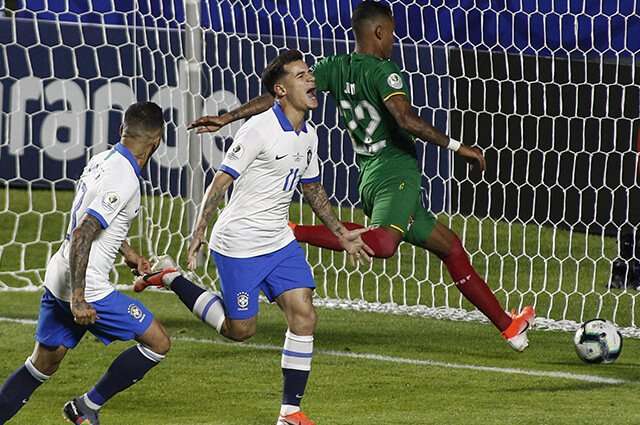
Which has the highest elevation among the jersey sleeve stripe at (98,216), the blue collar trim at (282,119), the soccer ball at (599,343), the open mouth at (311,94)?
the open mouth at (311,94)

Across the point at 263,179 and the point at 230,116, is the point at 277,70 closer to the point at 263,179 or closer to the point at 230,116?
the point at 263,179

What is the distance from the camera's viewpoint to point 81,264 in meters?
6.01

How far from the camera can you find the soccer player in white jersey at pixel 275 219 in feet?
22.1

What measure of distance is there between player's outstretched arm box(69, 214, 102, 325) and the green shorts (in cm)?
244

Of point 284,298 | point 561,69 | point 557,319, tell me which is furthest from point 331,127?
point 284,298

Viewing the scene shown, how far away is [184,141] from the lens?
12992mm

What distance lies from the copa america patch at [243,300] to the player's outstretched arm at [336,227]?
0.49 m

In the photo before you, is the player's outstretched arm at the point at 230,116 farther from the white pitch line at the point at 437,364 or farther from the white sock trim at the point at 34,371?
the white sock trim at the point at 34,371

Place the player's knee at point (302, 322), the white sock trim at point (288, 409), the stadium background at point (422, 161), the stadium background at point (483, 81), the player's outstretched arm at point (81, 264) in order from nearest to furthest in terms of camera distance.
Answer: the player's outstretched arm at point (81, 264) < the white sock trim at point (288, 409) < the player's knee at point (302, 322) < the stadium background at point (422, 161) < the stadium background at point (483, 81)

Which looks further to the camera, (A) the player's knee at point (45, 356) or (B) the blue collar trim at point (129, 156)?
(A) the player's knee at point (45, 356)

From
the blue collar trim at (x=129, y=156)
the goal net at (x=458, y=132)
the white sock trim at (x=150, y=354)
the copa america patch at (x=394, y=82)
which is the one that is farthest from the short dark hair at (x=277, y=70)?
the goal net at (x=458, y=132)

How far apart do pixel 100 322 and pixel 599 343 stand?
311cm

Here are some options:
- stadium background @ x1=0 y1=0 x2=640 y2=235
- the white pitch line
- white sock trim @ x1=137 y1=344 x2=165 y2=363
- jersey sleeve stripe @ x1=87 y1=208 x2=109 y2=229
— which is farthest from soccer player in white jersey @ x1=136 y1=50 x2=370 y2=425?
stadium background @ x1=0 y1=0 x2=640 y2=235

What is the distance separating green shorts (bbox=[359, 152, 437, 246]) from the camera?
8.19 meters
